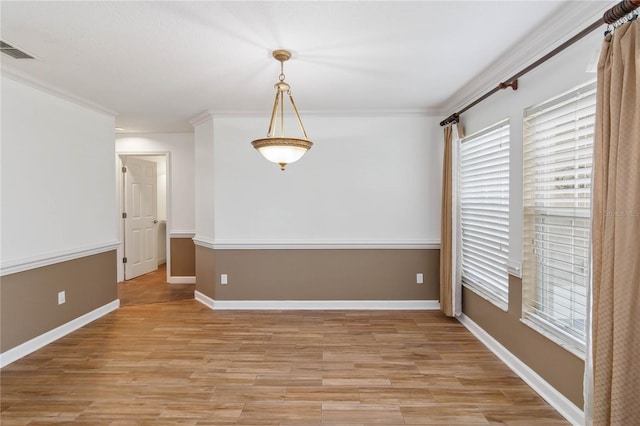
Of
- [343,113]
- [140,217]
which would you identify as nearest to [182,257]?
[140,217]

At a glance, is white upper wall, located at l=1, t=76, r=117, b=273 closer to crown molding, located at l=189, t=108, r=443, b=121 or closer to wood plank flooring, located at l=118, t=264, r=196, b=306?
wood plank flooring, located at l=118, t=264, r=196, b=306

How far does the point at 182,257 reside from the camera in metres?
5.62

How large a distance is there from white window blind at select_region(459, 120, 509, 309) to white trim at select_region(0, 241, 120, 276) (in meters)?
4.16

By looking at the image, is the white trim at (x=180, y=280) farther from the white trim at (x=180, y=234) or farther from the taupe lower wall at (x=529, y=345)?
the taupe lower wall at (x=529, y=345)

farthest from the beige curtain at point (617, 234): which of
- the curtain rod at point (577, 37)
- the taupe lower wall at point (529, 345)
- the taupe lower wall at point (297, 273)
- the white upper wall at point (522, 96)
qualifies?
the taupe lower wall at point (297, 273)

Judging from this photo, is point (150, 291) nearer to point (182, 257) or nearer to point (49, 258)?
point (182, 257)

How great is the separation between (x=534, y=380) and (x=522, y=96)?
84.2 inches

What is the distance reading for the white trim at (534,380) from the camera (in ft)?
6.94

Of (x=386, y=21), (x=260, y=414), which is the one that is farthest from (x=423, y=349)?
(x=386, y=21)

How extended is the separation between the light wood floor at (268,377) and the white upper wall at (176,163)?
2.07m

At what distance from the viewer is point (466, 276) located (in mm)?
3701

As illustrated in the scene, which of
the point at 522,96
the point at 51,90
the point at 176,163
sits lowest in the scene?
the point at 176,163

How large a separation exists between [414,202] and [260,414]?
9.77 feet

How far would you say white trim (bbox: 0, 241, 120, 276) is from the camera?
289 centimetres
